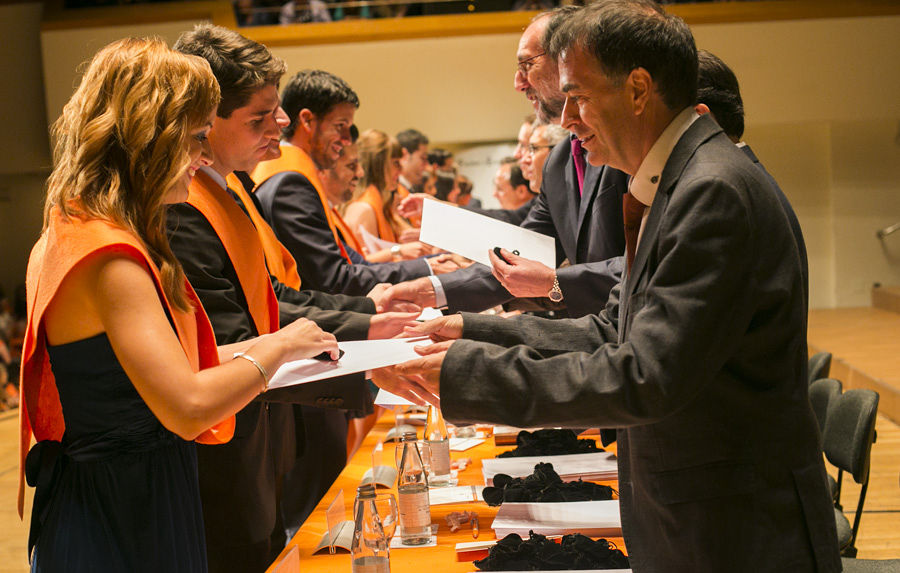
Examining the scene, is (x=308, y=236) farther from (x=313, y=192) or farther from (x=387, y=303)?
(x=387, y=303)

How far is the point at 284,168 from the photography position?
351cm

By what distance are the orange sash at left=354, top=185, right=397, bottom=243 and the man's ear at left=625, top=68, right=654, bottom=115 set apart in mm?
4469

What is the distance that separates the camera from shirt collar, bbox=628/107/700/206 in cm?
145

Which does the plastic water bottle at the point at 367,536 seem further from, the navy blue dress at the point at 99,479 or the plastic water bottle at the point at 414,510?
the navy blue dress at the point at 99,479

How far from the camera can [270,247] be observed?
2.75m

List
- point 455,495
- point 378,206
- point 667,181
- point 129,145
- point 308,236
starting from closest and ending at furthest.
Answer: point 667,181, point 129,145, point 455,495, point 308,236, point 378,206

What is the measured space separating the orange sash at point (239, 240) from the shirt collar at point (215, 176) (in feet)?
0.04

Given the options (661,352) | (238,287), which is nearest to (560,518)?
(661,352)

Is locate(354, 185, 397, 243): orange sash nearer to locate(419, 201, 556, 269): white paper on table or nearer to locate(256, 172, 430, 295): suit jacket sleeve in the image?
locate(256, 172, 430, 295): suit jacket sleeve

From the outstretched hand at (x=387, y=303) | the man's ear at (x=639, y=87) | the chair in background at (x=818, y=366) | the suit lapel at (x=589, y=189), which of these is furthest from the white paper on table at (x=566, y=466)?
the chair in background at (x=818, y=366)

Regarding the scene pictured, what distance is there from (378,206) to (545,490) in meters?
4.04

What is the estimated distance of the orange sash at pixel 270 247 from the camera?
2627 mm

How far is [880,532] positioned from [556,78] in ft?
9.05

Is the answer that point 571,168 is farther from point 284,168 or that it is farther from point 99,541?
point 99,541
